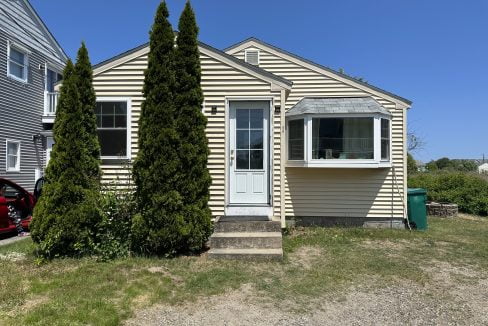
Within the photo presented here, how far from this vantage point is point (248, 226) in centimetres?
642

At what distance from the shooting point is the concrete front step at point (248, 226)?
21.0 feet

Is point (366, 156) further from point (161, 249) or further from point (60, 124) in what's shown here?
point (60, 124)

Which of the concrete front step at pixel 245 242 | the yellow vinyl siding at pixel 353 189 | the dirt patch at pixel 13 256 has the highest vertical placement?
the yellow vinyl siding at pixel 353 189

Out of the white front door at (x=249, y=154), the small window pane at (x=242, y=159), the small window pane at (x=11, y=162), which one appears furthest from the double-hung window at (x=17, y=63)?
the small window pane at (x=242, y=159)

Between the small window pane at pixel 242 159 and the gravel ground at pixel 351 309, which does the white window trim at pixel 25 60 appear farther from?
the gravel ground at pixel 351 309

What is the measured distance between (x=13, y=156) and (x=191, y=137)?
364 inches

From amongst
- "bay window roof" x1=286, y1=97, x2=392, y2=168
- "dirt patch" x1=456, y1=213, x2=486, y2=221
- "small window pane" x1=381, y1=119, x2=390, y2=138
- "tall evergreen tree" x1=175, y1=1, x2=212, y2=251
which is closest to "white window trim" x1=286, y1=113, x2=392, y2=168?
"bay window roof" x1=286, y1=97, x2=392, y2=168

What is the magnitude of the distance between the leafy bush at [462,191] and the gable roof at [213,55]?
10.5 metres

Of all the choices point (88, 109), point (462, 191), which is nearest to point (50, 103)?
point (88, 109)

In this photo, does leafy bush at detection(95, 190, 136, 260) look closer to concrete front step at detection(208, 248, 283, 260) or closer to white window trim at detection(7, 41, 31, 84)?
concrete front step at detection(208, 248, 283, 260)

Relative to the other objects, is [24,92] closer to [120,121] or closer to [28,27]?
[28,27]

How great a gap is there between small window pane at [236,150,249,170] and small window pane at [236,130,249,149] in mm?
100

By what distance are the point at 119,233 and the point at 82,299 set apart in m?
1.97

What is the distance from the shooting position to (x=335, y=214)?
9.31m
